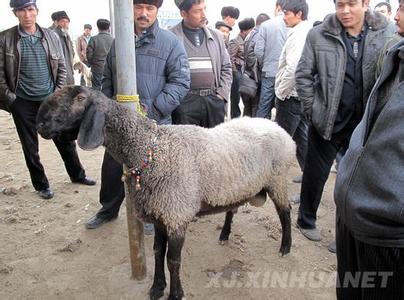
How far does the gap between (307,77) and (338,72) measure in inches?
12.0

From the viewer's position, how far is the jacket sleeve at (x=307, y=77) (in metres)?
3.31

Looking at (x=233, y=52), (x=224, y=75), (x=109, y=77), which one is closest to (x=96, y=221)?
(x=109, y=77)

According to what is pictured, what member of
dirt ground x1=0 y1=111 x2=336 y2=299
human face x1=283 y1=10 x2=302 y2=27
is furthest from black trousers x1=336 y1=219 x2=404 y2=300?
human face x1=283 y1=10 x2=302 y2=27

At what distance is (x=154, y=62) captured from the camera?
3268mm

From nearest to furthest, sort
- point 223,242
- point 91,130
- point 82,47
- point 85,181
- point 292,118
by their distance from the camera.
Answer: point 91,130 < point 223,242 < point 292,118 < point 85,181 < point 82,47

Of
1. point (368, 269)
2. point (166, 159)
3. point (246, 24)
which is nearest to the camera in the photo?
point (368, 269)

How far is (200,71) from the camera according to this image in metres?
3.90

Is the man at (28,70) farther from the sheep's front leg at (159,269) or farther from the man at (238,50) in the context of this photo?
the man at (238,50)

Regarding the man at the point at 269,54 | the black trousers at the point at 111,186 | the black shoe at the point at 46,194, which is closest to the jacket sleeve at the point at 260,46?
the man at the point at 269,54

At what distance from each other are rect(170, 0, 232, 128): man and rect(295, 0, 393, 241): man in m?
0.99

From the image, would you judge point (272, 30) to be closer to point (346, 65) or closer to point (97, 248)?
point (346, 65)

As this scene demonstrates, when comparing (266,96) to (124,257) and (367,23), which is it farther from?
(124,257)

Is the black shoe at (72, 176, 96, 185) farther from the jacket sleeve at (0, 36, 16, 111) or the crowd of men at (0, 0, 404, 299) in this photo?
the jacket sleeve at (0, 36, 16, 111)

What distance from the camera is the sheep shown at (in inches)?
92.8
